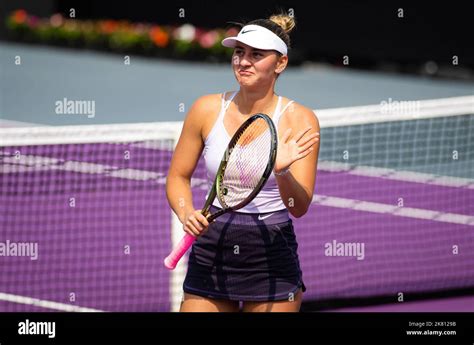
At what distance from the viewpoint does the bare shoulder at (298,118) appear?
458cm

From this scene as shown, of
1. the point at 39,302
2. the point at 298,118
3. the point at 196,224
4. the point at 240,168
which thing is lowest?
the point at 39,302

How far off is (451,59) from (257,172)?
13894 mm

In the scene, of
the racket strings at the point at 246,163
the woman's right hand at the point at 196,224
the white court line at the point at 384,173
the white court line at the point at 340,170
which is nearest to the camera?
the woman's right hand at the point at 196,224

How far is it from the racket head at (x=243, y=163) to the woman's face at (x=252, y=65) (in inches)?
6.7

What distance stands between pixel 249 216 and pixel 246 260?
187 mm

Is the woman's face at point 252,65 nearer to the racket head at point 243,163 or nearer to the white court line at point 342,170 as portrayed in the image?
the racket head at point 243,163

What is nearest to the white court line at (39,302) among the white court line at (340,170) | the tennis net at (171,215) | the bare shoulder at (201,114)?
the tennis net at (171,215)

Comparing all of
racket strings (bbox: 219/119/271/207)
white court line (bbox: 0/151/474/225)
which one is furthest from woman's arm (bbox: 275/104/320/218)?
white court line (bbox: 0/151/474/225)

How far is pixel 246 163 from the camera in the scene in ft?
15.2

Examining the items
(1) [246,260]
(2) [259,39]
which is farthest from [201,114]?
(1) [246,260]

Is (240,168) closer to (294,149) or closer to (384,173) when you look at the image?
(294,149)

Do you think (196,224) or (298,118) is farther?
(298,118)

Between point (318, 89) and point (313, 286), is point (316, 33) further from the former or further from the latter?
point (313, 286)
